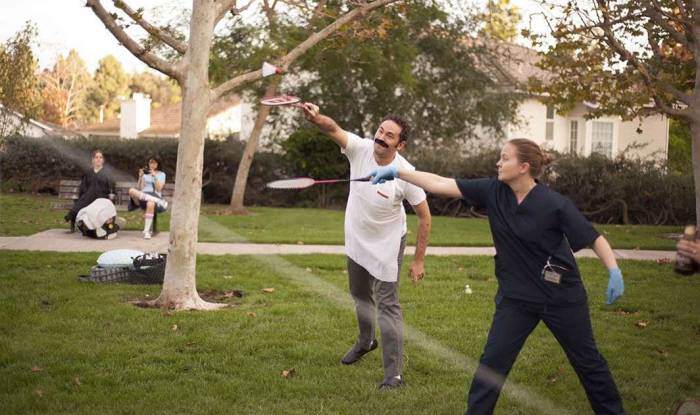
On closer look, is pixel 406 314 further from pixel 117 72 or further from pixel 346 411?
pixel 117 72

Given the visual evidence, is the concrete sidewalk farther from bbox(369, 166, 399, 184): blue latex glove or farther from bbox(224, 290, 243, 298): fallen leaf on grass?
bbox(369, 166, 399, 184): blue latex glove

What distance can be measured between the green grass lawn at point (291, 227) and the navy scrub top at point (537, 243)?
34.1 feet

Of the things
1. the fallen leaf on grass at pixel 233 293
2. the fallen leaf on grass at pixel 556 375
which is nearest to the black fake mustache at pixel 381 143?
the fallen leaf on grass at pixel 556 375

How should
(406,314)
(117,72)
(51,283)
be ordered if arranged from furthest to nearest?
1. (117,72)
2. (51,283)
3. (406,314)

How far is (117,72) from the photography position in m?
95.8

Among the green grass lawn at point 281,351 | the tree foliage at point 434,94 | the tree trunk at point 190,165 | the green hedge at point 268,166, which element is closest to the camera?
the green grass lawn at point 281,351

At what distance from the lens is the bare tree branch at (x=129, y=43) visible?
8516 mm

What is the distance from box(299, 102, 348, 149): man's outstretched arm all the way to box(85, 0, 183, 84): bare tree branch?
10.4ft

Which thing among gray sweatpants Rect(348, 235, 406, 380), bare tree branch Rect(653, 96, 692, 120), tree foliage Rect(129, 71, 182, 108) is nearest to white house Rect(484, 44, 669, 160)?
bare tree branch Rect(653, 96, 692, 120)

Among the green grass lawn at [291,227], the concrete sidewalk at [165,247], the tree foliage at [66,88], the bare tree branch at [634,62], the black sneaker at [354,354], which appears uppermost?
the tree foliage at [66,88]

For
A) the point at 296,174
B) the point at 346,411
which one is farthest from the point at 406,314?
the point at 296,174

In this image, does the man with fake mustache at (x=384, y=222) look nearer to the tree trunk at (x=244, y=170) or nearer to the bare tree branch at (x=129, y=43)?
the bare tree branch at (x=129, y=43)

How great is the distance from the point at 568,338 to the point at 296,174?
78.2 ft

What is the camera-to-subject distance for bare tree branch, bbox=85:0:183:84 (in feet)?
27.9
